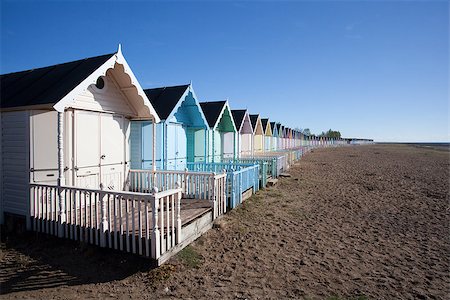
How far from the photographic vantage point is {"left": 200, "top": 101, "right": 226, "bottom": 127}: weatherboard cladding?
14.0m

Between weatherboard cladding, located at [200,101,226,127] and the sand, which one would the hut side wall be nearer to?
the sand

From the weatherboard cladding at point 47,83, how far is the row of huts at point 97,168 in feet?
0.16

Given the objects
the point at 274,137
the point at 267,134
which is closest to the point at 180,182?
the point at 267,134

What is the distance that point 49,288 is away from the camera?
4.27 m

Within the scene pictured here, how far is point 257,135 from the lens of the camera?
24.5m

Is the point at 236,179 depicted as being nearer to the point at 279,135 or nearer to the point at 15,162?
the point at 15,162

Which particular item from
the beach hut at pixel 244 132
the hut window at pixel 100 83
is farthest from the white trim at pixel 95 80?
the beach hut at pixel 244 132

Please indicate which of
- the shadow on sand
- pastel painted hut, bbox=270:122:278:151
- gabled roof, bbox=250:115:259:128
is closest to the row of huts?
the shadow on sand

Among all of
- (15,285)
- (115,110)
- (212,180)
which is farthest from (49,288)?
(115,110)

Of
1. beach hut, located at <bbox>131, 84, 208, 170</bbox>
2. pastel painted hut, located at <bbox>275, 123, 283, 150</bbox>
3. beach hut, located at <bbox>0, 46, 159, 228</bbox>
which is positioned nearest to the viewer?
beach hut, located at <bbox>0, 46, 159, 228</bbox>

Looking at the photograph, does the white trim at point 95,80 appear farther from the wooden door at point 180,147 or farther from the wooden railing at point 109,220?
the wooden door at point 180,147

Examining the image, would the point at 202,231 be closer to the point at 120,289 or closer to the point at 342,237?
the point at 120,289

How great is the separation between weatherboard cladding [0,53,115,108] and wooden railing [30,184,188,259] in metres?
2.14

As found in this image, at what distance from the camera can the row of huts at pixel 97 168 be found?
536cm
